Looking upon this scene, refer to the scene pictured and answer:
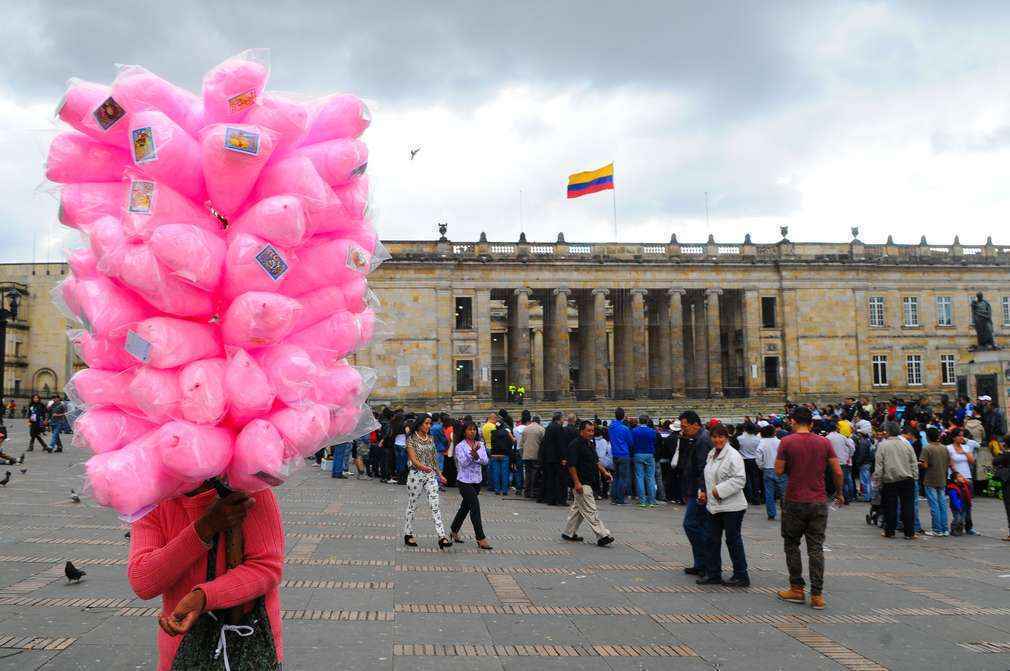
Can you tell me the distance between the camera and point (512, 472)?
20.5 m

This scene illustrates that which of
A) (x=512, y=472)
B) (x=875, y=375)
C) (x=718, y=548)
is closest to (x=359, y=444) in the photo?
(x=512, y=472)

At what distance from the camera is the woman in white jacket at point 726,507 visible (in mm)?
8977

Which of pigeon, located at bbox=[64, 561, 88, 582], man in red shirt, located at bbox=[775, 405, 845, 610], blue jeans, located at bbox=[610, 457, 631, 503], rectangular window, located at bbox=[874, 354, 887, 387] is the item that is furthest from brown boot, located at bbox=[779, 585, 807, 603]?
rectangular window, located at bbox=[874, 354, 887, 387]

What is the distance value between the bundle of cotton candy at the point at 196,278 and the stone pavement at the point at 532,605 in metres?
0.74

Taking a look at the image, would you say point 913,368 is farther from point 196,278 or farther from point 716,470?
point 196,278

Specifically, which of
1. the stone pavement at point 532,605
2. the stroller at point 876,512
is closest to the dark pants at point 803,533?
the stone pavement at point 532,605

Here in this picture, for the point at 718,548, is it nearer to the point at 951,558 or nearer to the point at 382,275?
the point at 951,558

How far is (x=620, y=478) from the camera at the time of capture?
1733 centimetres

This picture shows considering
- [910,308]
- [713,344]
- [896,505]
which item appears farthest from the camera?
[910,308]

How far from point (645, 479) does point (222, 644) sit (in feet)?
48.6

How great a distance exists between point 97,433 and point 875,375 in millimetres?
56475

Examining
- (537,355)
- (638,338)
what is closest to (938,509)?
(638,338)

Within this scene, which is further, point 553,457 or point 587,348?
point 587,348

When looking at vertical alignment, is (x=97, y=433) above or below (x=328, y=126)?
below
